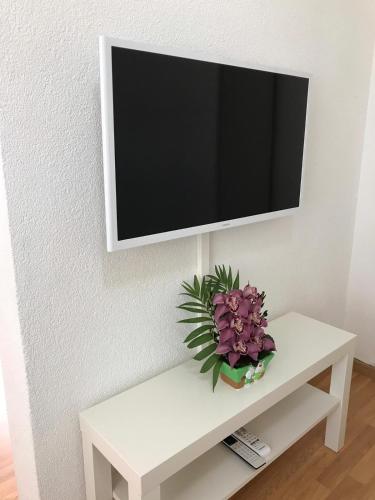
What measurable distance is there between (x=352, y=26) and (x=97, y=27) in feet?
4.65

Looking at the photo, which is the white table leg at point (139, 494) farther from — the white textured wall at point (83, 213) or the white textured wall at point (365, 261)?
the white textured wall at point (365, 261)

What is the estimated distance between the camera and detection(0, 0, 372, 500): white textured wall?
3.46 feet

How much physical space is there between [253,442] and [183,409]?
0.40m

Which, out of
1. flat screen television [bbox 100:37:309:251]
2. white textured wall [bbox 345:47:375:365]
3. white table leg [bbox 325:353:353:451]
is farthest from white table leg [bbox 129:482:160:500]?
white textured wall [bbox 345:47:375:365]

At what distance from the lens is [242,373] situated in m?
1.40

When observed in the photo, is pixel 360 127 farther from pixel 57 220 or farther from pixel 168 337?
pixel 57 220

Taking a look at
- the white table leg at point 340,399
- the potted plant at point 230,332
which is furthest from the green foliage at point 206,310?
the white table leg at point 340,399

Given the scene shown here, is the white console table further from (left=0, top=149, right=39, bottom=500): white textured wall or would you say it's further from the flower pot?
(left=0, top=149, right=39, bottom=500): white textured wall

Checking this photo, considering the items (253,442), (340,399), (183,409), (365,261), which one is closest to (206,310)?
(183,409)

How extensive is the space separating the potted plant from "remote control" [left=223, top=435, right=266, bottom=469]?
0.28 m

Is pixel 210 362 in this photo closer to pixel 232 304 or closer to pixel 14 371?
pixel 232 304

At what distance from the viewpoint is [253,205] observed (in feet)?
5.19

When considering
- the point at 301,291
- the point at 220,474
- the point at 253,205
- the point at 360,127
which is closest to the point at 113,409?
the point at 220,474

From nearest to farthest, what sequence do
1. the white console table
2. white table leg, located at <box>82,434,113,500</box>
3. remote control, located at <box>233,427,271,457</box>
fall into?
the white console table < white table leg, located at <box>82,434,113,500</box> < remote control, located at <box>233,427,271,457</box>
